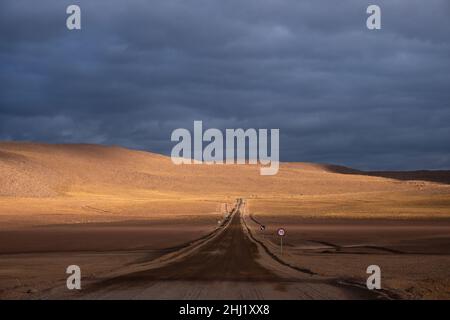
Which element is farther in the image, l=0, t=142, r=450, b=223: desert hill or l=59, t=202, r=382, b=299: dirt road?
l=0, t=142, r=450, b=223: desert hill

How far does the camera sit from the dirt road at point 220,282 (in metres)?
17.5

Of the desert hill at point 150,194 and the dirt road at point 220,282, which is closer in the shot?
the dirt road at point 220,282

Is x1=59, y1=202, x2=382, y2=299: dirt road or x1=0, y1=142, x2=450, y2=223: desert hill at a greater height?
x1=0, y1=142, x2=450, y2=223: desert hill

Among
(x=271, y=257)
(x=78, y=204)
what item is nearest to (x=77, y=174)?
(x=78, y=204)

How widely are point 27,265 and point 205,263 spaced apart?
761 cm

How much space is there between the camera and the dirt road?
1748cm

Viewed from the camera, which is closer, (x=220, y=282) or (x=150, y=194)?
(x=220, y=282)

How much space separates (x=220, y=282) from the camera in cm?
2056

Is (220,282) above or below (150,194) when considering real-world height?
below

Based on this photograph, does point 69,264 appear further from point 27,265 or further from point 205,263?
point 205,263

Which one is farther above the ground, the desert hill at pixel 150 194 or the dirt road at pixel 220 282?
the desert hill at pixel 150 194
